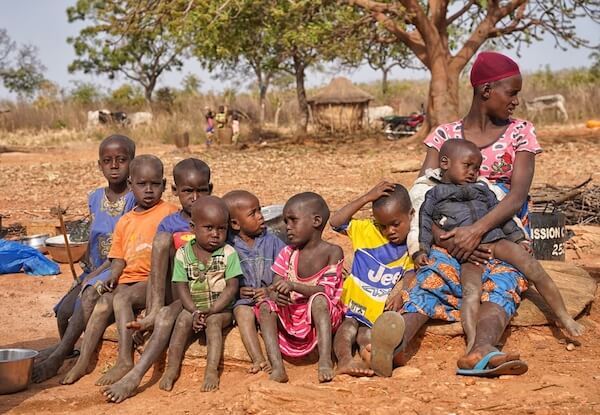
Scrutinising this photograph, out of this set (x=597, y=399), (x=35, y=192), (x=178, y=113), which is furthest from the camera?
(x=178, y=113)

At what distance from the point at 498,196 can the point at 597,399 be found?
1234mm

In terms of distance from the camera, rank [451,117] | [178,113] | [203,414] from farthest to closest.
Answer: [178,113] < [451,117] < [203,414]

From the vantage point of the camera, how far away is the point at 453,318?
400 centimetres

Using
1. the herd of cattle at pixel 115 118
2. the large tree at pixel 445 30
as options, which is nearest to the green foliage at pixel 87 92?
the herd of cattle at pixel 115 118

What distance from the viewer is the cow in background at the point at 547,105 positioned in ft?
85.2

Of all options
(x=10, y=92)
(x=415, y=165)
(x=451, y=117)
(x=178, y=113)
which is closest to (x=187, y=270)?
(x=415, y=165)

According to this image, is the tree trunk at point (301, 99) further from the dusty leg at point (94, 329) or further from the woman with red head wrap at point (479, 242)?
the dusty leg at point (94, 329)

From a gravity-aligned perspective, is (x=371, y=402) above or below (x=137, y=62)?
below

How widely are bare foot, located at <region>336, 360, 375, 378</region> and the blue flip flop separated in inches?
17.5

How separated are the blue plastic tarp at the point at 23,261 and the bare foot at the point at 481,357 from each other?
5209 mm

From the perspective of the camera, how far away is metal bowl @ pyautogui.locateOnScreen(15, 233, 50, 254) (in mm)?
8375

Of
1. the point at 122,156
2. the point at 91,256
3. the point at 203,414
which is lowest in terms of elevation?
the point at 203,414

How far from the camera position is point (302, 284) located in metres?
3.93

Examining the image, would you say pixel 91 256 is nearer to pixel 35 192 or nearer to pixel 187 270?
pixel 187 270
